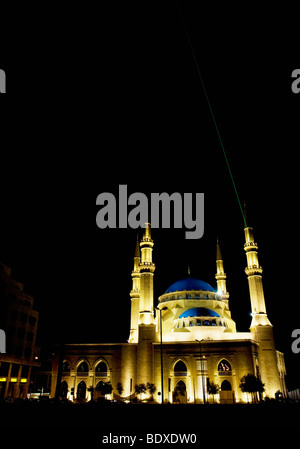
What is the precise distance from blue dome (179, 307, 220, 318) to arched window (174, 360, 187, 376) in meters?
8.52

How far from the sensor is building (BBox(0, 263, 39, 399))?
4622 cm

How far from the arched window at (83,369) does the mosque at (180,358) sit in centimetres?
1

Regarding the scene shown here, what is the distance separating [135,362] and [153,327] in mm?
5362

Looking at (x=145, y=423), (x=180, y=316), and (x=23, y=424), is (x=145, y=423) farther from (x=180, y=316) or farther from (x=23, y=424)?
(x=180, y=316)

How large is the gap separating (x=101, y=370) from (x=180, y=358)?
36.6 feet

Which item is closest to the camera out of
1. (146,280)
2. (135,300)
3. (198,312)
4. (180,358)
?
(180,358)

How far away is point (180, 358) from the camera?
45.6m

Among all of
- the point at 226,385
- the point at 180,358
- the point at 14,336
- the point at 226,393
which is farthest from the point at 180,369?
the point at 14,336

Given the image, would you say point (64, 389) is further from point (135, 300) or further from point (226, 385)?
point (226, 385)

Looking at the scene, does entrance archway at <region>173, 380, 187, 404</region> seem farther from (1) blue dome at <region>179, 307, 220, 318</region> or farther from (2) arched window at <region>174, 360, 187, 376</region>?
(1) blue dome at <region>179, 307, 220, 318</region>

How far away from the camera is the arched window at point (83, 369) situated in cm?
4759

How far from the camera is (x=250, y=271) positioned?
53000 mm

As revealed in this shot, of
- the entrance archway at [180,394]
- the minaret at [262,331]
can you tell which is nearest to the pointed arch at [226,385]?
the minaret at [262,331]
